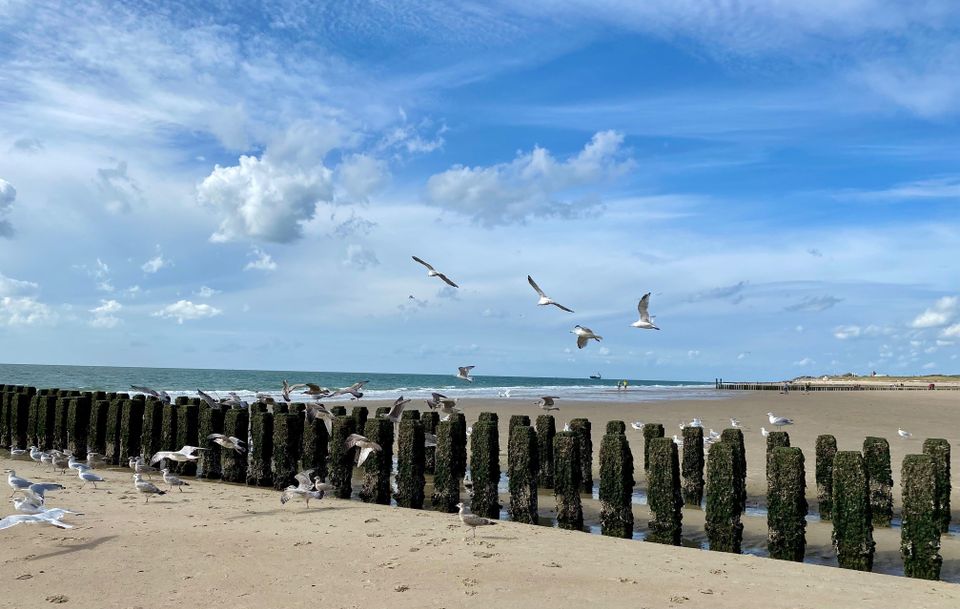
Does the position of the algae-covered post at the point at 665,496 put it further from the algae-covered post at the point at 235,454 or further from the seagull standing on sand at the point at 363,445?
the algae-covered post at the point at 235,454

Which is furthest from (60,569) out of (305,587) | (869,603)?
(869,603)

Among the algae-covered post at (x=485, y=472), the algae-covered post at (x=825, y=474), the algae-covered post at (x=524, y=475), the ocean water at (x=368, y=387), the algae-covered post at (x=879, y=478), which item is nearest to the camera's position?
the algae-covered post at (x=524, y=475)

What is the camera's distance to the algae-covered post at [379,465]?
11.1 metres

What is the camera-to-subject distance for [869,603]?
6.72 m

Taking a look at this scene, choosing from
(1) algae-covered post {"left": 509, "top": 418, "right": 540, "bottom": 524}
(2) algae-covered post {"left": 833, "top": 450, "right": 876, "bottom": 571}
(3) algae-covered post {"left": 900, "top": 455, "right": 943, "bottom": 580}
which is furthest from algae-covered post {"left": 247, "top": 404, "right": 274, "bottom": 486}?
(3) algae-covered post {"left": 900, "top": 455, "right": 943, "bottom": 580}

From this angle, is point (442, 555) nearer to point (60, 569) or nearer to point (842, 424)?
point (60, 569)

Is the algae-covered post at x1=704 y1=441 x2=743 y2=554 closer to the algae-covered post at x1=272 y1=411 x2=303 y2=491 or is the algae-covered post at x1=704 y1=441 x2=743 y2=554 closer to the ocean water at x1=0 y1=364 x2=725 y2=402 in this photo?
the algae-covered post at x1=272 y1=411 x2=303 y2=491

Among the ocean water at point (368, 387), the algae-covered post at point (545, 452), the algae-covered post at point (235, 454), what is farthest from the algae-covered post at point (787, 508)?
the ocean water at point (368, 387)

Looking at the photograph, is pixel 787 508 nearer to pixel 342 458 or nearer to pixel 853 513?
pixel 853 513

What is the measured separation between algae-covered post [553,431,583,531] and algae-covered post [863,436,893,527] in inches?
159

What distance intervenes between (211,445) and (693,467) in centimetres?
822

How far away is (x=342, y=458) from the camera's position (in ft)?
37.8

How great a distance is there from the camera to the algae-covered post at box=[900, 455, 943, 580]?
786cm

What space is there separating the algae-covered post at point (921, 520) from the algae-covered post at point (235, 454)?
32.2ft
